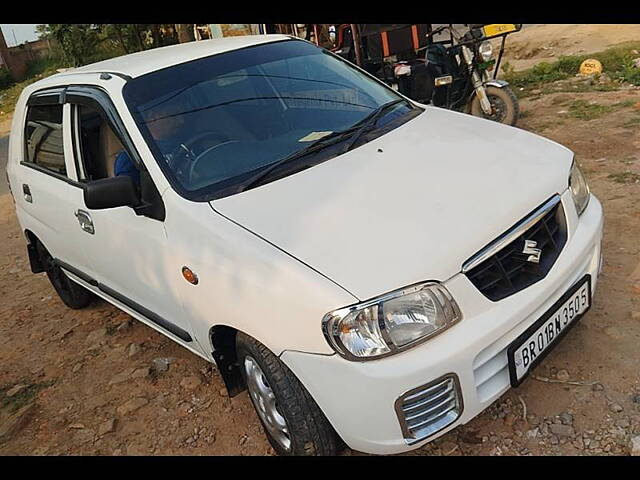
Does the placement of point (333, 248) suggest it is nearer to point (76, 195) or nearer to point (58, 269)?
point (76, 195)

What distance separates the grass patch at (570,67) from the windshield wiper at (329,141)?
20.5ft

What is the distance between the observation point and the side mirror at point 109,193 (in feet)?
8.09

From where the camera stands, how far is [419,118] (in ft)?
10.0

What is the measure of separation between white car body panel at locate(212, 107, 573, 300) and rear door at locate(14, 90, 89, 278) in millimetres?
1402

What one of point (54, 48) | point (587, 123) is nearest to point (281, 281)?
point (587, 123)

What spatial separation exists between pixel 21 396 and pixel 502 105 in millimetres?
5279

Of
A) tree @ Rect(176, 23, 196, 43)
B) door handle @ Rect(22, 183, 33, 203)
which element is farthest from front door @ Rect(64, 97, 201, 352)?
tree @ Rect(176, 23, 196, 43)

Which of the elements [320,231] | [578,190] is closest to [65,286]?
[320,231]

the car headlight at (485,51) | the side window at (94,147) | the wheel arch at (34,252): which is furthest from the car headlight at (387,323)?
the car headlight at (485,51)

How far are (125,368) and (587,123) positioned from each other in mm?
5284

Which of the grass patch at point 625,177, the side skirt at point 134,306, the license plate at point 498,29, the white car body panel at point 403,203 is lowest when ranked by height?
the grass patch at point 625,177

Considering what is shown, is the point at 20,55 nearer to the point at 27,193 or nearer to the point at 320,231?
the point at 27,193

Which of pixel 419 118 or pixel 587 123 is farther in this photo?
pixel 587 123

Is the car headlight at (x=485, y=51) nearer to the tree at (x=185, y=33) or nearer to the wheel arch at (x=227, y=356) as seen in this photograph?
the wheel arch at (x=227, y=356)
